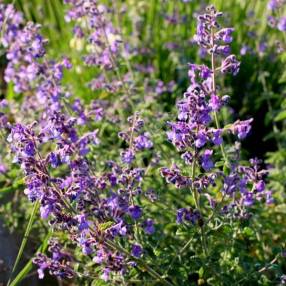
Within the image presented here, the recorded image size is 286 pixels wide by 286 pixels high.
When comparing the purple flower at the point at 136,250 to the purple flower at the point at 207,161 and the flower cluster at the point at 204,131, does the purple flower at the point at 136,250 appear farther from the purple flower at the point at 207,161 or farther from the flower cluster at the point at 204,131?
the purple flower at the point at 207,161

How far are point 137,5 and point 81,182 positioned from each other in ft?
13.0

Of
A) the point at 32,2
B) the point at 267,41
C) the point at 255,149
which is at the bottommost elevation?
the point at 255,149

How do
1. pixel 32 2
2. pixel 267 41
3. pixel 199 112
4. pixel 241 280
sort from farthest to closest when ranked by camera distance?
pixel 32 2 → pixel 267 41 → pixel 241 280 → pixel 199 112

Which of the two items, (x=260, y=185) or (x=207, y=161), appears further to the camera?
(x=260, y=185)

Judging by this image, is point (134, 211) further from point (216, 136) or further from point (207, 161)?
point (216, 136)

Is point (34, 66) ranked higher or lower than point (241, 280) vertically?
higher

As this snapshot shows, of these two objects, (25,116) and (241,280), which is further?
(25,116)

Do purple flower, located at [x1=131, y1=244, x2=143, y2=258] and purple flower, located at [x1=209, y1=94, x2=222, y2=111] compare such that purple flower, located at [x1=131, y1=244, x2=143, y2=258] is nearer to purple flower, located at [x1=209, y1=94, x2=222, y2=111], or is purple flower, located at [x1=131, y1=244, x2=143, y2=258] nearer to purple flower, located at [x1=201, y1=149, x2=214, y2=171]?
purple flower, located at [x1=201, y1=149, x2=214, y2=171]

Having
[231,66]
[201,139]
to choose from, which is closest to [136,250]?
[201,139]

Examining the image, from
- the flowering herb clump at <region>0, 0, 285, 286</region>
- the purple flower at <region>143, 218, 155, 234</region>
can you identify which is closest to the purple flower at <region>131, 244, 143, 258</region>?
the flowering herb clump at <region>0, 0, 285, 286</region>

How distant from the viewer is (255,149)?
520cm

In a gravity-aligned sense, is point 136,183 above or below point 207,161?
below

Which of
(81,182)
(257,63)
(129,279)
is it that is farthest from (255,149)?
(81,182)

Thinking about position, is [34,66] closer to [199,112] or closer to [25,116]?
[25,116]
